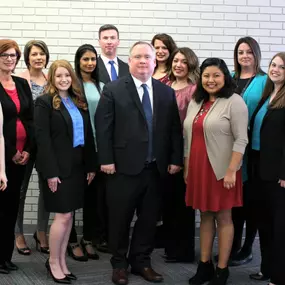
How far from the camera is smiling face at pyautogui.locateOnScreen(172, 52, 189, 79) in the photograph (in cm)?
372

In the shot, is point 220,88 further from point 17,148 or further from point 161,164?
point 17,148

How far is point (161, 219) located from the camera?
4.03 metres

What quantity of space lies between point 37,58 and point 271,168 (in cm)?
219

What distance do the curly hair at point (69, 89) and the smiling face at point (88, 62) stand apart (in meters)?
0.47

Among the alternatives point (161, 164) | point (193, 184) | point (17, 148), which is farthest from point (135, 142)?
point (17, 148)

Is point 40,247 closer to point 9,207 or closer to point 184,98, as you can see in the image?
point 9,207

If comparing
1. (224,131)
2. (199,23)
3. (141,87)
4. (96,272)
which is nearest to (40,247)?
(96,272)

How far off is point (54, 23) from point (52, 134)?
1773 mm

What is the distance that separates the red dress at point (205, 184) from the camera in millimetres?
3092

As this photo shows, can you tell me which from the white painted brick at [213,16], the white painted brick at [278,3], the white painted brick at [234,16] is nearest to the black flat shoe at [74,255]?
the white painted brick at [213,16]

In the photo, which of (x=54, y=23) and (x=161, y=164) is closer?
(x=161, y=164)

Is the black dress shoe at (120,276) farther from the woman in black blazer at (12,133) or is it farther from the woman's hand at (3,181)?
the woman's hand at (3,181)

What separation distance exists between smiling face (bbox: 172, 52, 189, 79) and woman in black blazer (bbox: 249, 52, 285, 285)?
0.76 metres

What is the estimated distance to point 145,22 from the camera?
179 inches
